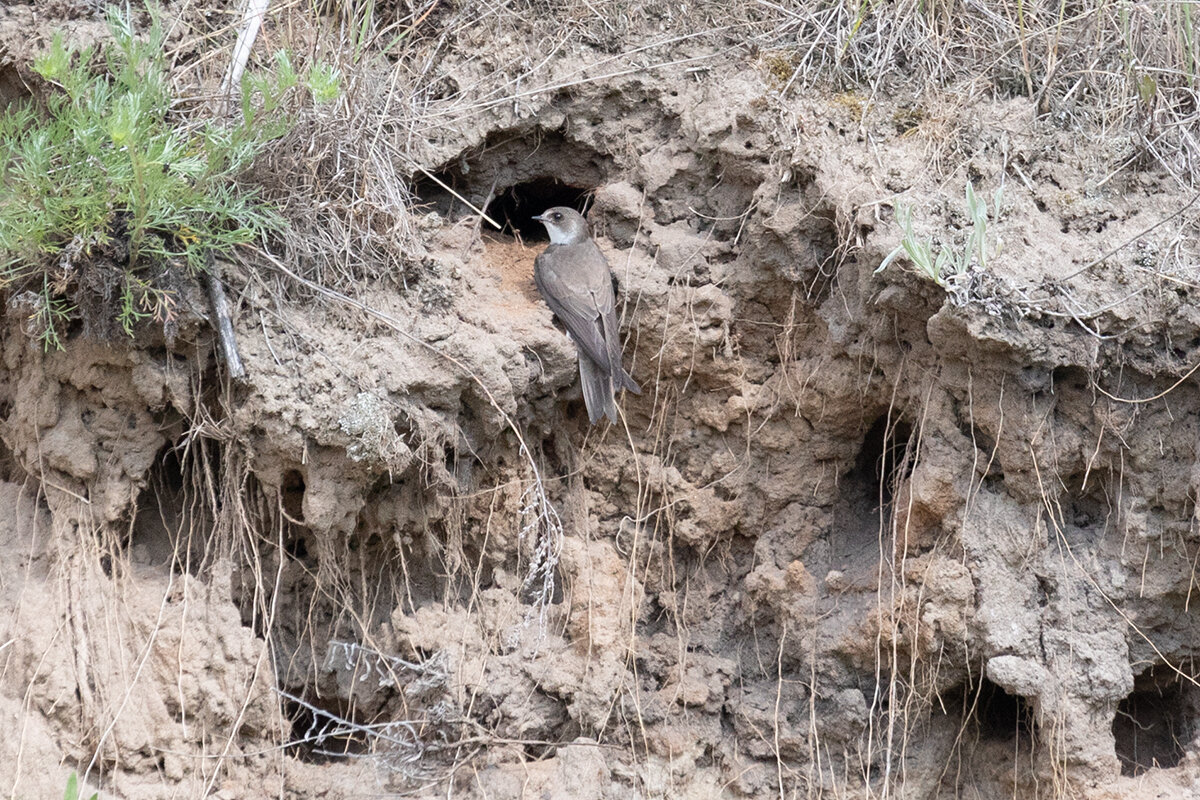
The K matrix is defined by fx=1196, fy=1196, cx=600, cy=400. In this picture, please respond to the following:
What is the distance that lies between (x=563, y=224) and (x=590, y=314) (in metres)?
0.57

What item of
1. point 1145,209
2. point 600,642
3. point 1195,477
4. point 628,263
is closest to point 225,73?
point 628,263

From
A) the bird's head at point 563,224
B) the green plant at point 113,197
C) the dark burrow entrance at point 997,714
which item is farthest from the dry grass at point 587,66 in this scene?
the dark burrow entrance at point 997,714

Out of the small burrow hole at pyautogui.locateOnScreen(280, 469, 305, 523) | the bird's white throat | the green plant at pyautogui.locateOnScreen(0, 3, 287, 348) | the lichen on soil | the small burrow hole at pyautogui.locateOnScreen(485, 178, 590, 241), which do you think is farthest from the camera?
the small burrow hole at pyautogui.locateOnScreen(485, 178, 590, 241)

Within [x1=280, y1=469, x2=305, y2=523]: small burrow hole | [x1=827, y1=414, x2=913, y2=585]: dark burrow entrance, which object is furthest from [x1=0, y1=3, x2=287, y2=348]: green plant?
[x1=827, y1=414, x2=913, y2=585]: dark burrow entrance

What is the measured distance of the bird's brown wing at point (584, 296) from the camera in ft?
13.0

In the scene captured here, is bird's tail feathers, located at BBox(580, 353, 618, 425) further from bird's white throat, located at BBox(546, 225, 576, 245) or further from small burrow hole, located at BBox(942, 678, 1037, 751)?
small burrow hole, located at BBox(942, 678, 1037, 751)

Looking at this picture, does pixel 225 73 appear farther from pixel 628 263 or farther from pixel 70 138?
pixel 628 263

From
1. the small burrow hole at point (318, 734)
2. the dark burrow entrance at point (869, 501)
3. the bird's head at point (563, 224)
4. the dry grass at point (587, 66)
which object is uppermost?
the dry grass at point (587, 66)

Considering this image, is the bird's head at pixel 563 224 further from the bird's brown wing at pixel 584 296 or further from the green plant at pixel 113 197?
the green plant at pixel 113 197

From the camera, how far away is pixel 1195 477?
3535 millimetres

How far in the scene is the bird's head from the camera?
4.31 metres

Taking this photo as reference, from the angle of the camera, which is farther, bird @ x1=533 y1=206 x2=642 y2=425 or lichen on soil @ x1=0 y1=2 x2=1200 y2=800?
bird @ x1=533 y1=206 x2=642 y2=425

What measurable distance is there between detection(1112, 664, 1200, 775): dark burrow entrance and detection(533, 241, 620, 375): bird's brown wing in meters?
2.02

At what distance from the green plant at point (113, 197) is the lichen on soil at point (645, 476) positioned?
13 cm
